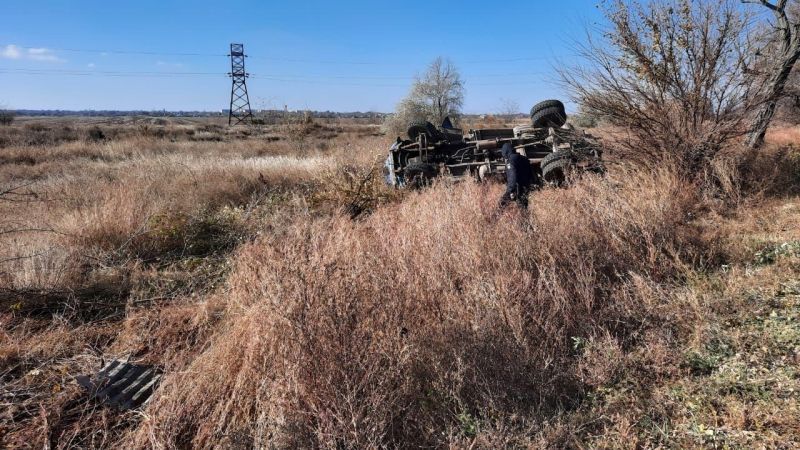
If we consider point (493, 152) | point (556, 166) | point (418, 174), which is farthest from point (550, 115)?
point (418, 174)

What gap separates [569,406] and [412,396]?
1.06 meters

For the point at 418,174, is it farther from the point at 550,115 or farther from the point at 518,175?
the point at 550,115

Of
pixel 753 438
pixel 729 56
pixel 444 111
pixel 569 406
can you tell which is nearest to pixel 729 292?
pixel 753 438

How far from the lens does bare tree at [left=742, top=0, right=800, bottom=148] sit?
7.62m

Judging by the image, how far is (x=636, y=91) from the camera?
773cm

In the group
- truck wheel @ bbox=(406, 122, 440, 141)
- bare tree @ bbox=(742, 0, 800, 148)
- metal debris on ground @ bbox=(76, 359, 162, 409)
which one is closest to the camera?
metal debris on ground @ bbox=(76, 359, 162, 409)

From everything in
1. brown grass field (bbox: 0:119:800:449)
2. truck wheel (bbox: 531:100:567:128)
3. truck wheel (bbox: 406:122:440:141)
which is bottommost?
brown grass field (bbox: 0:119:800:449)

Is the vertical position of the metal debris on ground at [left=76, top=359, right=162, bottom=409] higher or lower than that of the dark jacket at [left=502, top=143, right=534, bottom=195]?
lower

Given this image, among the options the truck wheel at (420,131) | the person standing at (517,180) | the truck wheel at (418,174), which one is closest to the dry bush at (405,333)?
the person standing at (517,180)

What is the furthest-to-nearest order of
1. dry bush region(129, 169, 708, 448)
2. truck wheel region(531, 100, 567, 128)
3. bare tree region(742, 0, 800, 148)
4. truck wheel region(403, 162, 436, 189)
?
1. truck wheel region(531, 100, 567, 128)
2. truck wheel region(403, 162, 436, 189)
3. bare tree region(742, 0, 800, 148)
4. dry bush region(129, 169, 708, 448)

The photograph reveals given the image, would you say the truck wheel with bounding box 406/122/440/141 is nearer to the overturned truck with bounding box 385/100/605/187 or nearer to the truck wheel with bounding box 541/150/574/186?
the overturned truck with bounding box 385/100/605/187

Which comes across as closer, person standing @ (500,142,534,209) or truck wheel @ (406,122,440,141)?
person standing @ (500,142,534,209)

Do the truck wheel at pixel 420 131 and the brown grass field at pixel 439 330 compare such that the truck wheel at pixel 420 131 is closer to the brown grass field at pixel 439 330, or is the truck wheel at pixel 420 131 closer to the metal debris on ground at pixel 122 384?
the brown grass field at pixel 439 330

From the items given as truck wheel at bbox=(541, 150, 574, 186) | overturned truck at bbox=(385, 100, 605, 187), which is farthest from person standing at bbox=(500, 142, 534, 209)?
truck wheel at bbox=(541, 150, 574, 186)
